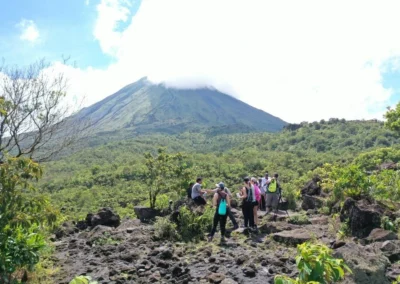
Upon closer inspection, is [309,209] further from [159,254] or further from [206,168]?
[206,168]

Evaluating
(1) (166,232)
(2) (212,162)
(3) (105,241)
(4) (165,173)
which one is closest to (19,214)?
(3) (105,241)

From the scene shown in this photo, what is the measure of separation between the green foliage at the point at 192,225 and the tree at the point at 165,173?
5.27 meters

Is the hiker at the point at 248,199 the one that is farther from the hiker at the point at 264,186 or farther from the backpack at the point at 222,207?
the hiker at the point at 264,186

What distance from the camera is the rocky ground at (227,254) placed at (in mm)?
6293

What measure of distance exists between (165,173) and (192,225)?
636cm

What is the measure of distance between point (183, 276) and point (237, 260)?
1.11 meters

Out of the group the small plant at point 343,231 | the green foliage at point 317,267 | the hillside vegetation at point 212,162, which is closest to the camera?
the green foliage at point 317,267

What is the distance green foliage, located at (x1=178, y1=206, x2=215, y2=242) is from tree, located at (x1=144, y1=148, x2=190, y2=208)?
5.27 meters

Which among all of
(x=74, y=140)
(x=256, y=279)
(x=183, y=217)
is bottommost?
(x=256, y=279)

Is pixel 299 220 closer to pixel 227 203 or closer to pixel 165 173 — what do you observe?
pixel 227 203

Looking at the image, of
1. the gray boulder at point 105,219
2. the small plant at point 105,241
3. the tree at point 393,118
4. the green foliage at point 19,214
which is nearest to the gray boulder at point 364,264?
the green foliage at point 19,214

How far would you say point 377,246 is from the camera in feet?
23.8

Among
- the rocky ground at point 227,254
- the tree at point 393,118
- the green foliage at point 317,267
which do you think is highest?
the tree at point 393,118

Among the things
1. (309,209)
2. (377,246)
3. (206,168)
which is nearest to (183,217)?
(377,246)
